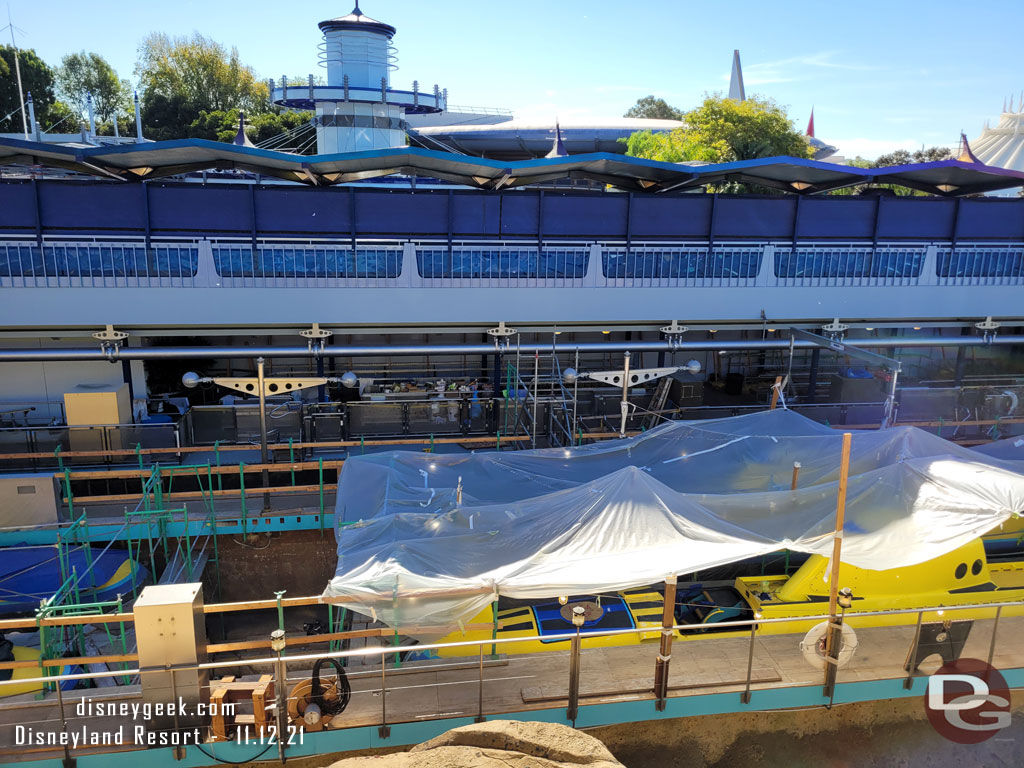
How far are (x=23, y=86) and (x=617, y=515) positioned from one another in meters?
51.7

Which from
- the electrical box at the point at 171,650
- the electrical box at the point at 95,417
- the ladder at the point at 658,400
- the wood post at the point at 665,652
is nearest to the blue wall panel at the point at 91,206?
the electrical box at the point at 95,417

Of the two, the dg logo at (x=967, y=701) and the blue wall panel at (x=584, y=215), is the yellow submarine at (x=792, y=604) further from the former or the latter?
the blue wall panel at (x=584, y=215)

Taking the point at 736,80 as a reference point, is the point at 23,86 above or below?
below

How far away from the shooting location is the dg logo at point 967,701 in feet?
26.7

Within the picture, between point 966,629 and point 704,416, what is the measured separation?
356 inches

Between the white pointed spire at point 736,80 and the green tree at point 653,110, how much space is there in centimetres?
1386

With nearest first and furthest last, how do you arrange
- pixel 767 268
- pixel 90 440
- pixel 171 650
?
pixel 171 650, pixel 90 440, pixel 767 268

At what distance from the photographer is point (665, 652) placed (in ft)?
23.8

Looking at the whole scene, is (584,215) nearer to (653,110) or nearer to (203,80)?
(203,80)

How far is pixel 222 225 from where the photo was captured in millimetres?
15641

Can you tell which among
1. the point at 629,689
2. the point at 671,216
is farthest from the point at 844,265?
the point at 629,689

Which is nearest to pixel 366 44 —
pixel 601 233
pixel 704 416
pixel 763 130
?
pixel 763 130

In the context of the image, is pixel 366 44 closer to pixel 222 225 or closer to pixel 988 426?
pixel 222 225

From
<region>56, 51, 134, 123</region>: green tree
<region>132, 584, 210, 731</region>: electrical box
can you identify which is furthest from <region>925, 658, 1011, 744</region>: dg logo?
<region>56, 51, 134, 123</region>: green tree
